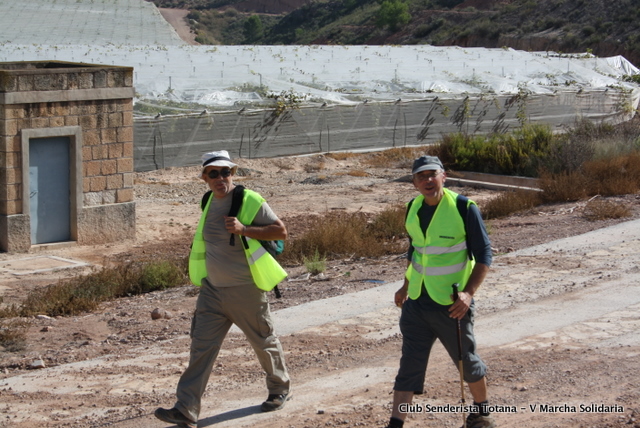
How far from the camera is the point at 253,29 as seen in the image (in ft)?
275

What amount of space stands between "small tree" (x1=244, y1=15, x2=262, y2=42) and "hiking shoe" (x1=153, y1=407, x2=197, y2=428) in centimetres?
8066

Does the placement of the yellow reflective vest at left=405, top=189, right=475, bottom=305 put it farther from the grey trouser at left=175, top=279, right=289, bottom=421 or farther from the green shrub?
the green shrub

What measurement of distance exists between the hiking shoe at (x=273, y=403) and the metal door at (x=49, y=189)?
8871 mm

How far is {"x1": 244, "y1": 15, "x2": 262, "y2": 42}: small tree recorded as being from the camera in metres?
83.6

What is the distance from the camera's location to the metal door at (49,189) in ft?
43.1

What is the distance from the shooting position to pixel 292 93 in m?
24.5

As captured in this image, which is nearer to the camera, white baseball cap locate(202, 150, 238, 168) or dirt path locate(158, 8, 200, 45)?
white baseball cap locate(202, 150, 238, 168)

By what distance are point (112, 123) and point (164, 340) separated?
7.25 meters

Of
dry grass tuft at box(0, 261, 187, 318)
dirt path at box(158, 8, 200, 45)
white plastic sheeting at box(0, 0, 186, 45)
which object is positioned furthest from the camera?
dirt path at box(158, 8, 200, 45)

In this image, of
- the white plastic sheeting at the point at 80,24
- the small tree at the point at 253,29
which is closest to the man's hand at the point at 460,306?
the white plastic sheeting at the point at 80,24

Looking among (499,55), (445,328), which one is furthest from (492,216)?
(499,55)

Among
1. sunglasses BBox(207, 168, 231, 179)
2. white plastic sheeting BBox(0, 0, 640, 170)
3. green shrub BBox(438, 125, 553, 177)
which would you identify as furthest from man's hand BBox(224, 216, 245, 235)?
white plastic sheeting BBox(0, 0, 640, 170)

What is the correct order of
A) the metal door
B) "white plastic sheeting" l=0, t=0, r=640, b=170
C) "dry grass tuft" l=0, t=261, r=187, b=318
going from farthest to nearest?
"white plastic sheeting" l=0, t=0, r=640, b=170
the metal door
"dry grass tuft" l=0, t=261, r=187, b=318

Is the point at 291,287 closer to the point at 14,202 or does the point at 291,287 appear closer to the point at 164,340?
the point at 164,340
